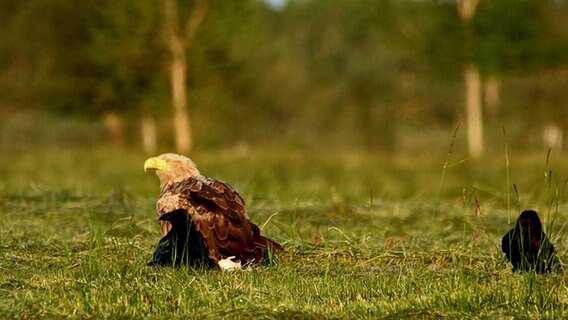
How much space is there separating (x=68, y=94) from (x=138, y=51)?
26.5 feet

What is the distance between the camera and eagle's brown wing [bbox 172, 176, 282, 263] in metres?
7.87

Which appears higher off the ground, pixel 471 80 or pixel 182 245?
pixel 471 80

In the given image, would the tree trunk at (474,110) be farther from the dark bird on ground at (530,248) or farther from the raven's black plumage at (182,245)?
the raven's black plumage at (182,245)

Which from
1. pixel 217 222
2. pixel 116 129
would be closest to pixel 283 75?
pixel 116 129

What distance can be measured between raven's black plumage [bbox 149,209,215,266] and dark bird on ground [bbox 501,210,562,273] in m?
2.20

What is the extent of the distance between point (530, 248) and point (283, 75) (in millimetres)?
51311

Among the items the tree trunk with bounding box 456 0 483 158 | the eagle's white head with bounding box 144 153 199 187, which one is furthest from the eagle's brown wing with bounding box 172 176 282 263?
the tree trunk with bounding box 456 0 483 158

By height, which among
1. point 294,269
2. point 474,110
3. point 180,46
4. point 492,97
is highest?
point 180,46

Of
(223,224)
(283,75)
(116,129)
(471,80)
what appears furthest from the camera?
(283,75)

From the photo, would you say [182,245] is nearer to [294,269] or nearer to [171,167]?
[294,269]

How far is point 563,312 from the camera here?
610 centimetres

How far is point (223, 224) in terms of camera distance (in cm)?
796

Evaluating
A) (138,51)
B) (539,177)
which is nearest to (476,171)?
(539,177)

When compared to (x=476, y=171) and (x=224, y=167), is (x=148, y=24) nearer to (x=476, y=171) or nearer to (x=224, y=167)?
(x=224, y=167)
